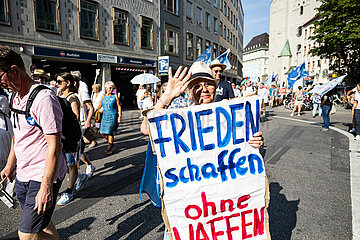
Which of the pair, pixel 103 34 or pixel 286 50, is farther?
pixel 286 50

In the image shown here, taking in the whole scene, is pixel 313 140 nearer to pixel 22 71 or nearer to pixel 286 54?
pixel 22 71

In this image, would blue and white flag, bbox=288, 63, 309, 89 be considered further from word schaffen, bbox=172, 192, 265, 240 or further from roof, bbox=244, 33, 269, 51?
roof, bbox=244, 33, 269, 51

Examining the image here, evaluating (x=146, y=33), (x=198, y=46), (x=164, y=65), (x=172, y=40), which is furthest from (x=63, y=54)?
(x=198, y=46)

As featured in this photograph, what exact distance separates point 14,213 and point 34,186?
187 cm

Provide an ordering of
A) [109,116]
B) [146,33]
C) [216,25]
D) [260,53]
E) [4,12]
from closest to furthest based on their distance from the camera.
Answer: [109,116], [4,12], [146,33], [216,25], [260,53]

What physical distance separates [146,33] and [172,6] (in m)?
4.71

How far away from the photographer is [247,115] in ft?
6.31

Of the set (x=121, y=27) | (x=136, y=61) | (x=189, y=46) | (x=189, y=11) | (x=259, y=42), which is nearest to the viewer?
(x=121, y=27)

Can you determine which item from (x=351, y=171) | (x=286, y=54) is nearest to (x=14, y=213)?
(x=351, y=171)

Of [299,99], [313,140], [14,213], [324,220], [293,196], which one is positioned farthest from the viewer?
[299,99]

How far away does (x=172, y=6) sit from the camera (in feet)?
72.1

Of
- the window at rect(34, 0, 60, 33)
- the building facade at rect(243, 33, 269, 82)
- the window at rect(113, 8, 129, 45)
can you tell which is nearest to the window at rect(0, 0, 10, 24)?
the window at rect(34, 0, 60, 33)

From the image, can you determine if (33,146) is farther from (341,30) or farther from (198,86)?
(341,30)

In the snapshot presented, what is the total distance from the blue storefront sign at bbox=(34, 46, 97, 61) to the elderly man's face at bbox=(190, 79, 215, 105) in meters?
13.5
